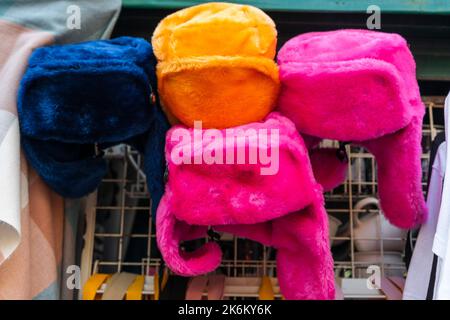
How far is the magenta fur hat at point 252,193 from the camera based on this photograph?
627mm

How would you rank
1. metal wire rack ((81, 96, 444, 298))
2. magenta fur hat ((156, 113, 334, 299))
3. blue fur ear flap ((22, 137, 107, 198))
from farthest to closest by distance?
1. metal wire rack ((81, 96, 444, 298))
2. blue fur ear flap ((22, 137, 107, 198))
3. magenta fur hat ((156, 113, 334, 299))

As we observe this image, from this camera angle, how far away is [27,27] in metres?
0.79

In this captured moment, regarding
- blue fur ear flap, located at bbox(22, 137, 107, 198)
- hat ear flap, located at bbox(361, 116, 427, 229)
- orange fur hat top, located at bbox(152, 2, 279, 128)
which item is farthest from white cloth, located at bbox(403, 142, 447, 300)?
blue fur ear flap, located at bbox(22, 137, 107, 198)

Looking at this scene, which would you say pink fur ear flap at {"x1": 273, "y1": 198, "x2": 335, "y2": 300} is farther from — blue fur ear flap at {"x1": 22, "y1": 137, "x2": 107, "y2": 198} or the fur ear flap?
blue fur ear flap at {"x1": 22, "y1": 137, "x2": 107, "y2": 198}

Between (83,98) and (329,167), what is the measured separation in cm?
42

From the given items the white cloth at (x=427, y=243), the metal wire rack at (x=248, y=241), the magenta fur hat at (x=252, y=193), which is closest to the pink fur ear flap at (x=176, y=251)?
the magenta fur hat at (x=252, y=193)

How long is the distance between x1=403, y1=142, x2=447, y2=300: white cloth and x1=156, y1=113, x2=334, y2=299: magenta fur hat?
0.21 meters

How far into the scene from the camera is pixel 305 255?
68 centimetres

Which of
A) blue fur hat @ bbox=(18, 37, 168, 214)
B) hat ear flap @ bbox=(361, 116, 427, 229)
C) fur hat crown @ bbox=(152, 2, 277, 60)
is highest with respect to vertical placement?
fur hat crown @ bbox=(152, 2, 277, 60)

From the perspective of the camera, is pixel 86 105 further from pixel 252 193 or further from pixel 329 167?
pixel 329 167

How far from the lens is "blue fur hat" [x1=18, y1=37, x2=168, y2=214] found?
67cm

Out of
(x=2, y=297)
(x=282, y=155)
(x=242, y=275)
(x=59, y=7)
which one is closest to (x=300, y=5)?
(x=282, y=155)
